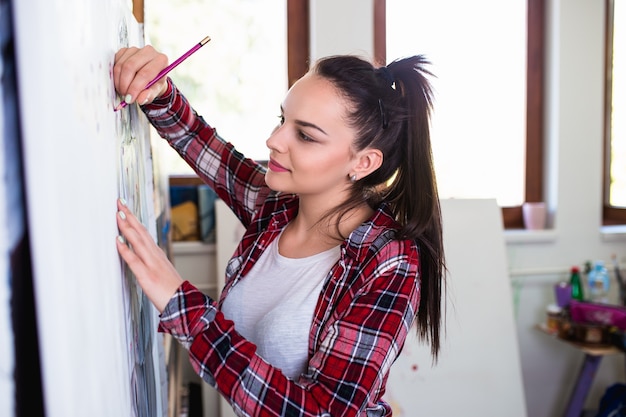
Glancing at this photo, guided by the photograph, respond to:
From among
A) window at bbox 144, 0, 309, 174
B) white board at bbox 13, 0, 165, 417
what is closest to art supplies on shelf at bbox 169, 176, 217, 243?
window at bbox 144, 0, 309, 174

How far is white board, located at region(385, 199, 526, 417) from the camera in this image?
215 centimetres

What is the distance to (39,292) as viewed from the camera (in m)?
0.42

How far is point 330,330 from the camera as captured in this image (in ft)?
2.97

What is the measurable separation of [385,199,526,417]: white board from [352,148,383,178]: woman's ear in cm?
116

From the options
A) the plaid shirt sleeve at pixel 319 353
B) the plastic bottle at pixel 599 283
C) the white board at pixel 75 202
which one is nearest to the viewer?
the white board at pixel 75 202

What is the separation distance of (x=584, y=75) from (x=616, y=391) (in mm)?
1228

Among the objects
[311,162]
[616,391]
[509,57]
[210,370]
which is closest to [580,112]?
[509,57]

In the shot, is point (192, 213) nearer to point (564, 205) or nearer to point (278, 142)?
point (278, 142)

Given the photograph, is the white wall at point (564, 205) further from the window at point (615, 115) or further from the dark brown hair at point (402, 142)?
the dark brown hair at point (402, 142)

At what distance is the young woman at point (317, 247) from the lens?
83cm

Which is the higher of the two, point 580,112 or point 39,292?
point 580,112

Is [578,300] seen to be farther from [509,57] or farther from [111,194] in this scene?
[111,194]

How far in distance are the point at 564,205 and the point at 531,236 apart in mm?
192

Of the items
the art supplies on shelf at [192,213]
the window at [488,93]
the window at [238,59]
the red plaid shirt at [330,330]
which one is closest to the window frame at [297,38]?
the window at [238,59]
